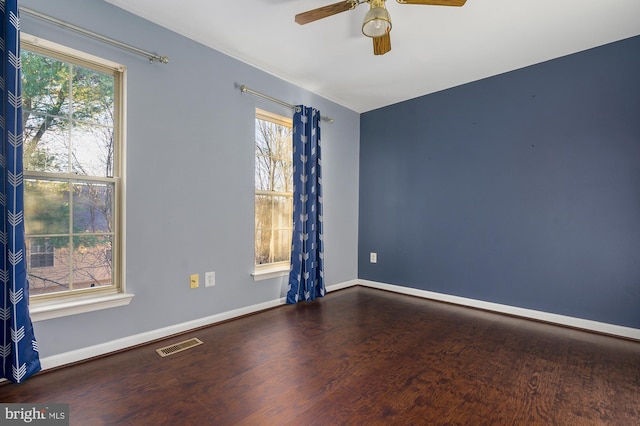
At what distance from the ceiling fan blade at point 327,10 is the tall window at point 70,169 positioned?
4.55 ft

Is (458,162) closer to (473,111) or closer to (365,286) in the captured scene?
(473,111)

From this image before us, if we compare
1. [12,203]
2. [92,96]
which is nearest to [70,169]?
[12,203]

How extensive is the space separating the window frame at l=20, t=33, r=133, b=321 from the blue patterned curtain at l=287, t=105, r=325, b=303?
161cm

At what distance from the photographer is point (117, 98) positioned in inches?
87.7

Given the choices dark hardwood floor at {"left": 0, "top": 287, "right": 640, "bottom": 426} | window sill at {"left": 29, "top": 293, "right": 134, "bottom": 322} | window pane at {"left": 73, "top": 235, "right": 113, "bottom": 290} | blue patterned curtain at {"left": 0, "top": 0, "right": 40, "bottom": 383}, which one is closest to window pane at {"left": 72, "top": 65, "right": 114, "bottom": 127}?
blue patterned curtain at {"left": 0, "top": 0, "right": 40, "bottom": 383}

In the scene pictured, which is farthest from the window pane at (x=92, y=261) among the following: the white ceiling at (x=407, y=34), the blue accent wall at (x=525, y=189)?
the blue accent wall at (x=525, y=189)

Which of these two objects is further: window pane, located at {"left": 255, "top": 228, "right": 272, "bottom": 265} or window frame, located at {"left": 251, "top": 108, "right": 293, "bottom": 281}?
window pane, located at {"left": 255, "top": 228, "right": 272, "bottom": 265}

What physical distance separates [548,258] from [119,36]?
13.4ft

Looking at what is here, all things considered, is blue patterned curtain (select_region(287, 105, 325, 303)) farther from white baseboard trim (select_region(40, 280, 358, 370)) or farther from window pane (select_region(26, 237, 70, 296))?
window pane (select_region(26, 237, 70, 296))

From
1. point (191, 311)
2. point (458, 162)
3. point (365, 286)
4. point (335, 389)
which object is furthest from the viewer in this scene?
point (365, 286)

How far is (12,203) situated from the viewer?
1666 mm

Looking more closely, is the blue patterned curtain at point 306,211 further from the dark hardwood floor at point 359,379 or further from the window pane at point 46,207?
the window pane at point 46,207

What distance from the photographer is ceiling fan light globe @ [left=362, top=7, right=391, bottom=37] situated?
5.71 feet

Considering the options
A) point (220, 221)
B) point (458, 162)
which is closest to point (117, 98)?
point (220, 221)
